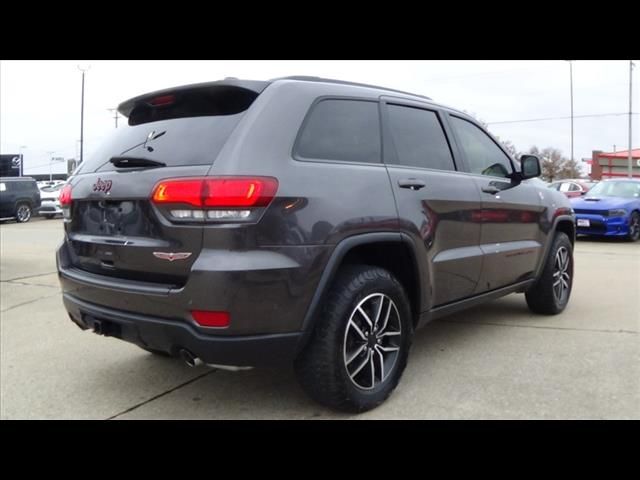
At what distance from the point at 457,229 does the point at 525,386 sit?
1086 millimetres

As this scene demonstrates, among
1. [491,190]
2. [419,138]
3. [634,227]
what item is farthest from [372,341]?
[634,227]

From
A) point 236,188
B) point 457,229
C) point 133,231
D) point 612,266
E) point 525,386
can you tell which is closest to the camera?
Result: point 236,188

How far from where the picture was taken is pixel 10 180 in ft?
71.8

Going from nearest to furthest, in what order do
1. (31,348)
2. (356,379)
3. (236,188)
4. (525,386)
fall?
(236,188) → (356,379) → (525,386) → (31,348)

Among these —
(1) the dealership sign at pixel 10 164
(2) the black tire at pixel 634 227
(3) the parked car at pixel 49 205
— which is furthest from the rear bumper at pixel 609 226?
(1) the dealership sign at pixel 10 164

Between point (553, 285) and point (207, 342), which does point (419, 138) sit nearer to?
point (207, 342)

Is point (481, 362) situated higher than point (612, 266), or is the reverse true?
point (612, 266)

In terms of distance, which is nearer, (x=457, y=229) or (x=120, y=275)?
(x=120, y=275)

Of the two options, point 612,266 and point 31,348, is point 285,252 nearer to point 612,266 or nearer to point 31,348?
point 31,348

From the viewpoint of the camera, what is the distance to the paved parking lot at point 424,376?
10.5 ft

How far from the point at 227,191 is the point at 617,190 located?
1301cm

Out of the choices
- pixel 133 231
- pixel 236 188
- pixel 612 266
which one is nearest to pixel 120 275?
pixel 133 231

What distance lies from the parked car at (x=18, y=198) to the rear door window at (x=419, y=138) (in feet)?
71.0

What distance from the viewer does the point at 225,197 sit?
2.58m
